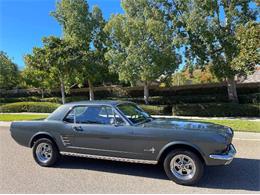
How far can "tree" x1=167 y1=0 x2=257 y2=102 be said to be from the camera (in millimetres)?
14875

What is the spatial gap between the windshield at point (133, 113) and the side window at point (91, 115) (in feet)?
0.95

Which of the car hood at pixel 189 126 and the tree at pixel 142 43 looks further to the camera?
the tree at pixel 142 43

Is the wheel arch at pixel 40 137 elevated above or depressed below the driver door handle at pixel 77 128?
below

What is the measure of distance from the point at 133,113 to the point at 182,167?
1.66m

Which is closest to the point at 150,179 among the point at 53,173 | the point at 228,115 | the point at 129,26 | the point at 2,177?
the point at 53,173

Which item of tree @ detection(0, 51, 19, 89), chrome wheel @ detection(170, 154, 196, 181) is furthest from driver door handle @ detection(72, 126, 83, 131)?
tree @ detection(0, 51, 19, 89)

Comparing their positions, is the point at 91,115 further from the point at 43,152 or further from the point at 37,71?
the point at 37,71

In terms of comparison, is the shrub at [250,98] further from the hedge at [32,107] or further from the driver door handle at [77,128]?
the driver door handle at [77,128]

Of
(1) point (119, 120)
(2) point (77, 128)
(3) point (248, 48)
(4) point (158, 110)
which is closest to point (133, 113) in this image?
(1) point (119, 120)

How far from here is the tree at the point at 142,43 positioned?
16.0 m

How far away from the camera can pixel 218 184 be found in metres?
4.67

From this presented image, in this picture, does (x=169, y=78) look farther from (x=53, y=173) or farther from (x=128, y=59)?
(x=53, y=173)

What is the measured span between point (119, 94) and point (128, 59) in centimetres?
792

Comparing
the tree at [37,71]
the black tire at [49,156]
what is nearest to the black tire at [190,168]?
the black tire at [49,156]
